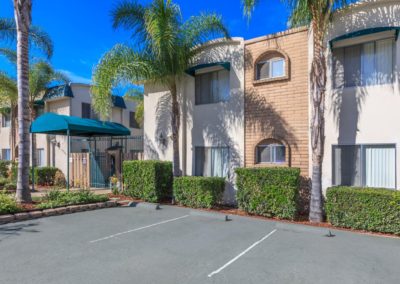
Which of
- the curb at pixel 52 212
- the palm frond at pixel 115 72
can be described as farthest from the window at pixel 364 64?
the curb at pixel 52 212

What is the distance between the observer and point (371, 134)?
8484 millimetres

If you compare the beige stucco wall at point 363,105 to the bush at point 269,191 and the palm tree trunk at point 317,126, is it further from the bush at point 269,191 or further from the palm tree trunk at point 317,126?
the bush at point 269,191

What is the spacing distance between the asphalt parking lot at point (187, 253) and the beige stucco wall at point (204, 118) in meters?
3.55

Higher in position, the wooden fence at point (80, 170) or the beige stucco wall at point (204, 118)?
the beige stucco wall at point (204, 118)

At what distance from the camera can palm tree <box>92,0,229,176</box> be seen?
33.4 feet

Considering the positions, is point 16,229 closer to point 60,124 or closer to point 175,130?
point 175,130

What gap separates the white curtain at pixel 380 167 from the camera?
8242 millimetres

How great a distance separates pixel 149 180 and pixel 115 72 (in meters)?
4.11

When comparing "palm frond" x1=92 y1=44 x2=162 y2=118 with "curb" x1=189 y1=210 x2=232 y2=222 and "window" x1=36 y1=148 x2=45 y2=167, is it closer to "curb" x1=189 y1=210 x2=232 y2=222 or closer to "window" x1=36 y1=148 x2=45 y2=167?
"curb" x1=189 y1=210 x2=232 y2=222

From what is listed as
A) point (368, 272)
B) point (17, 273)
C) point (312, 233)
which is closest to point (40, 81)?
point (17, 273)

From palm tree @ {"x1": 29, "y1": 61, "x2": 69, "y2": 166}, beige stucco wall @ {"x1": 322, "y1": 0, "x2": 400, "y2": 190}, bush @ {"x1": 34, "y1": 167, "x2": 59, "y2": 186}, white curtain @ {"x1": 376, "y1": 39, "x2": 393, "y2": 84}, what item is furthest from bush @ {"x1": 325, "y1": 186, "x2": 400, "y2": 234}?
palm tree @ {"x1": 29, "y1": 61, "x2": 69, "y2": 166}

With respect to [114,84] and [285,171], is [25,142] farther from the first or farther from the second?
[285,171]

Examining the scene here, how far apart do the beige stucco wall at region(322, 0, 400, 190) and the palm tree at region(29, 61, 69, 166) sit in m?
15.6

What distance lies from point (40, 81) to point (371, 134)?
17.2m
